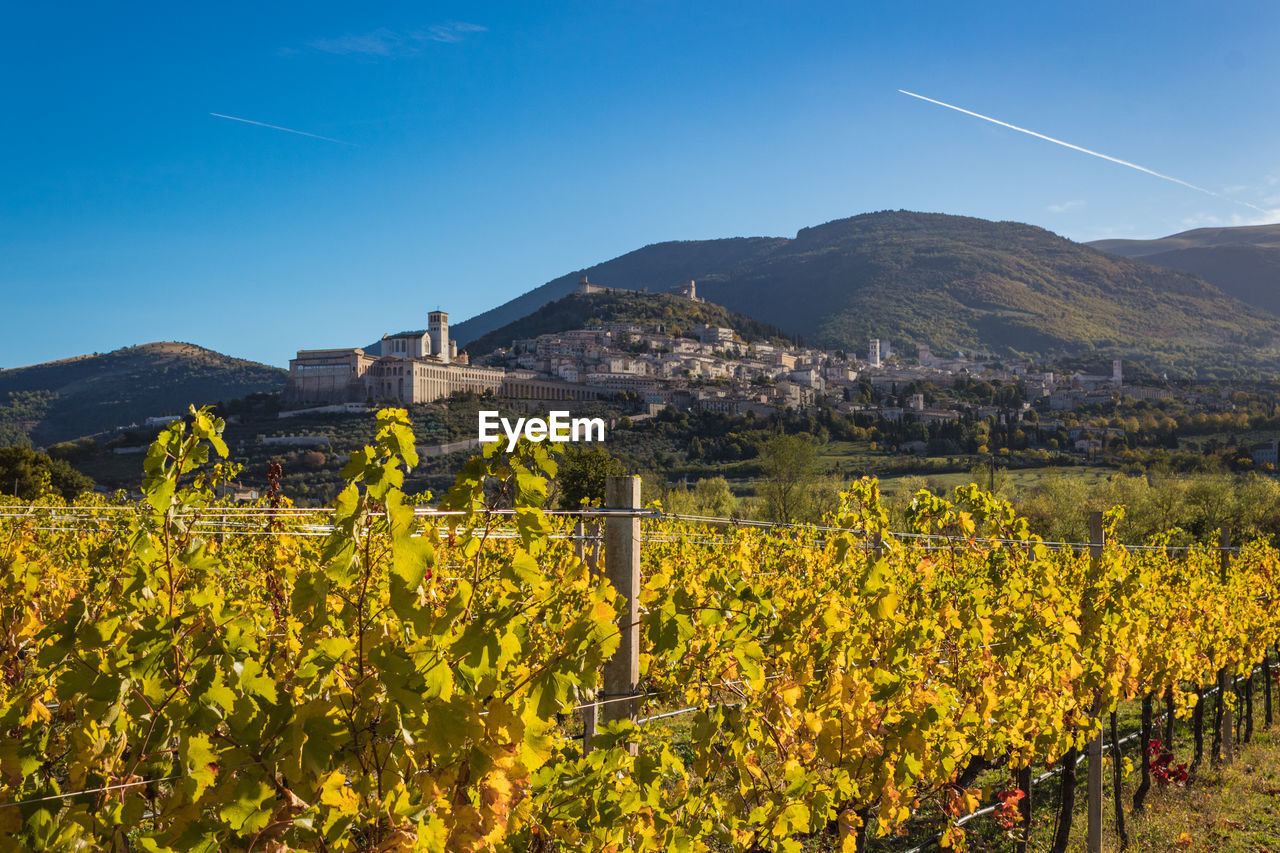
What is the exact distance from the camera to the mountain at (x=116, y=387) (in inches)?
2589

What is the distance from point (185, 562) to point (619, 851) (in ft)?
3.98

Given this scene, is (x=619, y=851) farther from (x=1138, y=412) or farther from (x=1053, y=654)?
(x=1138, y=412)

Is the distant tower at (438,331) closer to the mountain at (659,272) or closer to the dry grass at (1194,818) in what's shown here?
the mountain at (659,272)

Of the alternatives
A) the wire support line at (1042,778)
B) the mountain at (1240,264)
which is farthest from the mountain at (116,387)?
the mountain at (1240,264)

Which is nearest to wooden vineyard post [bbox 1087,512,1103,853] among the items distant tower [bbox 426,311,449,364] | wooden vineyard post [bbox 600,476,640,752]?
wooden vineyard post [bbox 600,476,640,752]

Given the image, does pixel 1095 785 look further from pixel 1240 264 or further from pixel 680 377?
pixel 1240 264

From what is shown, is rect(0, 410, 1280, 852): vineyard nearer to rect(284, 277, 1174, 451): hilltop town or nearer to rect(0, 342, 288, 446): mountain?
rect(284, 277, 1174, 451): hilltop town

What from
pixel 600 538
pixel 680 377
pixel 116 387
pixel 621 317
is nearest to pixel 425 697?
pixel 600 538

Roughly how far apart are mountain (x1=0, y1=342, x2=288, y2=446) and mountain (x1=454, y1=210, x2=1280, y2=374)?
250 feet

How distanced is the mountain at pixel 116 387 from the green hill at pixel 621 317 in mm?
27337

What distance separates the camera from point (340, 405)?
68.0 metres

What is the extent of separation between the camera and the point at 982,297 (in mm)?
132750

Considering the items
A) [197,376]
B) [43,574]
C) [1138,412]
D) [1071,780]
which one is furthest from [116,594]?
[197,376]

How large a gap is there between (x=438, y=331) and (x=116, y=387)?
1264 inches
